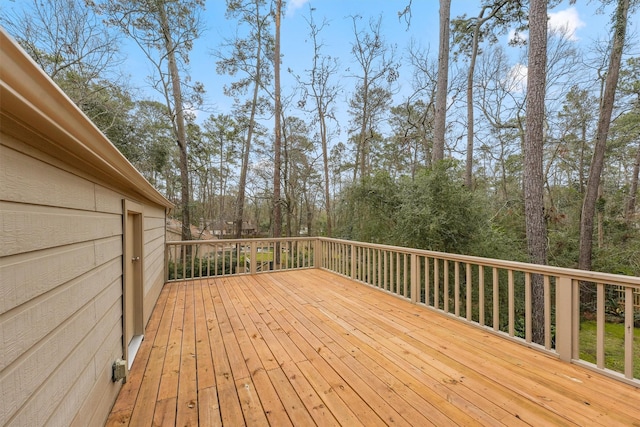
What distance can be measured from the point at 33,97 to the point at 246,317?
288cm

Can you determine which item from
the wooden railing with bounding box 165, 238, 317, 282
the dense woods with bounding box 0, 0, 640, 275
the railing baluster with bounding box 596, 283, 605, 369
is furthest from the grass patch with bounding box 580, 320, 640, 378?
the wooden railing with bounding box 165, 238, 317, 282

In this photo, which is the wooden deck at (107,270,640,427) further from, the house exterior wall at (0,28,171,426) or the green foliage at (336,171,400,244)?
the green foliage at (336,171,400,244)

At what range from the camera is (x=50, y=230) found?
1.02m

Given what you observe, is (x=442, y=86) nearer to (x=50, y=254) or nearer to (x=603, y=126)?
(x=603, y=126)

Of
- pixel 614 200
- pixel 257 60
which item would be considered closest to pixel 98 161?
pixel 257 60

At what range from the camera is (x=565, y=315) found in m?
2.12

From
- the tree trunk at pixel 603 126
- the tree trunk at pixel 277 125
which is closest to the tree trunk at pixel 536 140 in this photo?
the tree trunk at pixel 603 126

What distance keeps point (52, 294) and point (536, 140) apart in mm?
5655

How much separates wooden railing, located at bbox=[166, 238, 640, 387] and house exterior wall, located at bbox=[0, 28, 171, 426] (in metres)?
2.83

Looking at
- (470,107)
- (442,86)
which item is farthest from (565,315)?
(470,107)

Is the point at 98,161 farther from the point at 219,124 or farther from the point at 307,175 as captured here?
the point at 219,124

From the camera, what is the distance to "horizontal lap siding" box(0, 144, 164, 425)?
30.4 inches

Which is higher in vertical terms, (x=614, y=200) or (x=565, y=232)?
(x=614, y=200)

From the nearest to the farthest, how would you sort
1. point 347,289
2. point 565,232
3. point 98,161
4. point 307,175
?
point 98,161 < point 347,289 < point 565,232 < point 307,175
